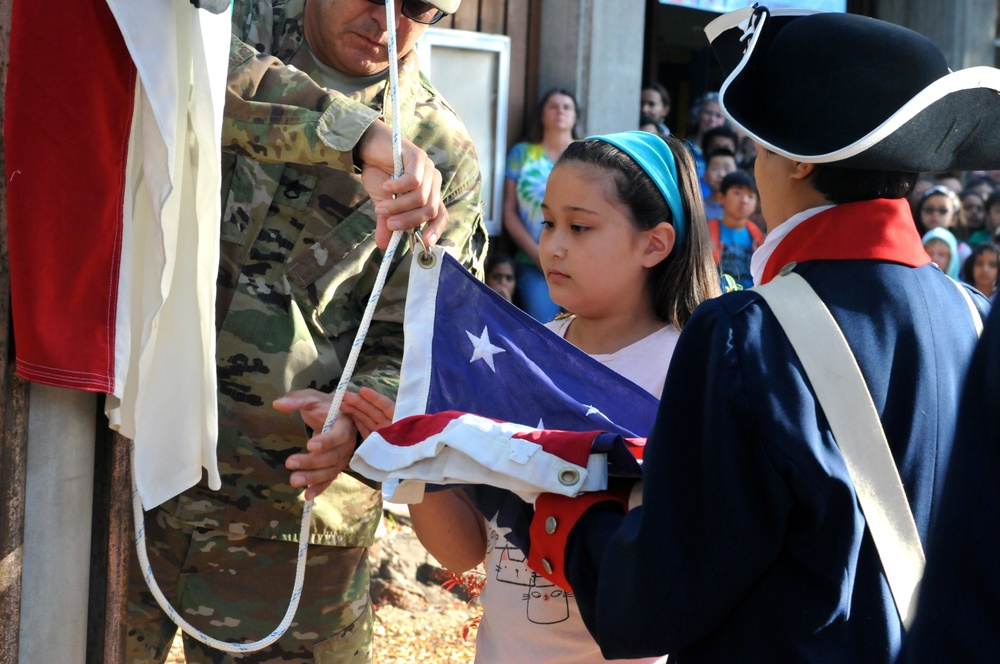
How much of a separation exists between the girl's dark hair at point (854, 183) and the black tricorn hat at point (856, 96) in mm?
36

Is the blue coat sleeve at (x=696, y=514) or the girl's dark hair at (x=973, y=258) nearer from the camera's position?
the blue coat sleeve at (x=696, y=514)

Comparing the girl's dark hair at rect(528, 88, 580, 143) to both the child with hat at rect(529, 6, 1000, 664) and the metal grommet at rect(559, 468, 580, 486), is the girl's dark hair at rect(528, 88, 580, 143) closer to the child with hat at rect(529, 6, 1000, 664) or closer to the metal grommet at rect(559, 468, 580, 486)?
the child with hat at rect(529, 6, 1000, 664)

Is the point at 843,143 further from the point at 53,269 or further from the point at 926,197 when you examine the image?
the point at 926,197

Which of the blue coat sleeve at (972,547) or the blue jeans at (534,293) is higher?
the blue coat sleeve at (972,547)

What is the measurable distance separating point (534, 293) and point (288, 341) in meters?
4.11

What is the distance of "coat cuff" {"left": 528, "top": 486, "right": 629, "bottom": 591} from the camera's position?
161cm

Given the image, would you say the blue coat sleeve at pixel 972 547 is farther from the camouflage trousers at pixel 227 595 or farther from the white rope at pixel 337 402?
the camouflage trousers at pixel 227 595

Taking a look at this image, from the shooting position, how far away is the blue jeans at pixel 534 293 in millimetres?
6551

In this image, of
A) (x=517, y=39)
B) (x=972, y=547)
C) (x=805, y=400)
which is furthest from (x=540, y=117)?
(x=972, y=547)

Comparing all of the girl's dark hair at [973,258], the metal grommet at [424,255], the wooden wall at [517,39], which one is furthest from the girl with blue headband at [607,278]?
the girl's dark hair at [973,258]

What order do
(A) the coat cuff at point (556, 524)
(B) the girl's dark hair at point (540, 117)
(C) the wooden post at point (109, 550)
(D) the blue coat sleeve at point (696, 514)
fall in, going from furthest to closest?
1. (B) the girl's dark hair at point (540, 117)
2. (C) the wooden post at point (109, 550)
3. (A) the coat cuff at point (556, 524)
4. (D) the blue coat sleeve at point (696, 514)

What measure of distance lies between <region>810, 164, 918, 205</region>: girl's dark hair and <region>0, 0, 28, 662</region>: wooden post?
4.38 feet

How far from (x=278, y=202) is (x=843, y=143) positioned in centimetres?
148

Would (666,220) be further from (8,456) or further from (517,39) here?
(517,39)
